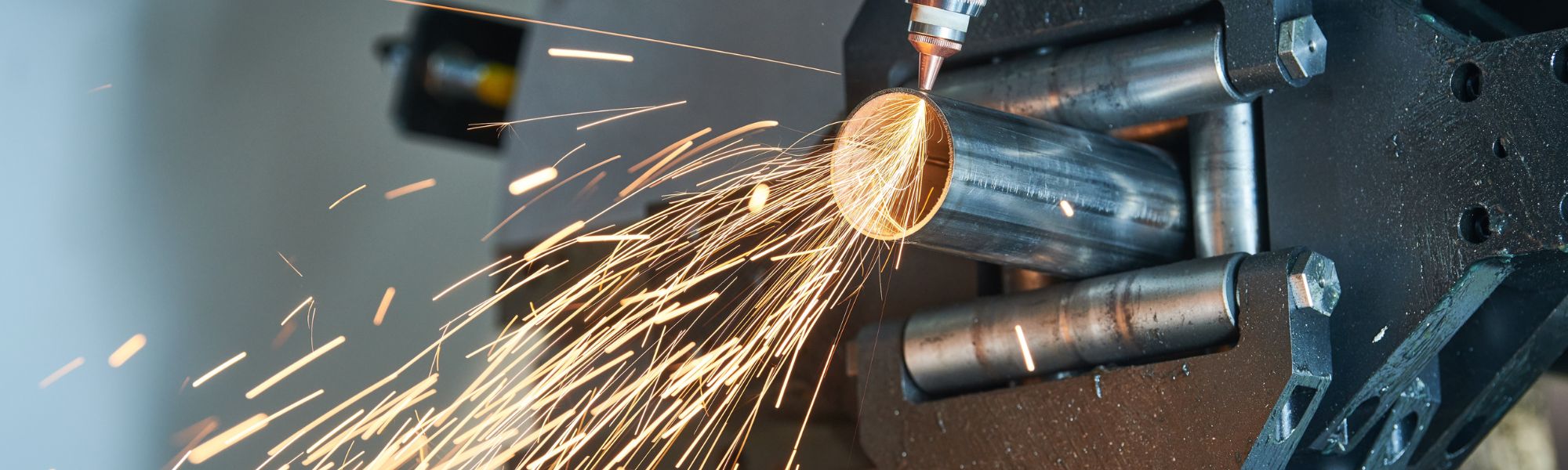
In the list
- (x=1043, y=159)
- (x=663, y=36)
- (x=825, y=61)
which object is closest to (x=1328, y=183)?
(x=1043, y=159)

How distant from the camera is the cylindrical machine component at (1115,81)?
1316mm

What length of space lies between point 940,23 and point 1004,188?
208 mm

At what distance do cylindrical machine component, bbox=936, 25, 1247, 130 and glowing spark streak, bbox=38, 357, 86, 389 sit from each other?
1.40m

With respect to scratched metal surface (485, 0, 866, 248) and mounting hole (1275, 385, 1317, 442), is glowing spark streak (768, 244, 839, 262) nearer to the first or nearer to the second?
scratched metal surface (485, 0, 866, 248)

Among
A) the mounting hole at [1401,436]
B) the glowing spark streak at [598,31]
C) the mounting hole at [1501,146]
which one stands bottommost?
the mounting hole at [1401,436]

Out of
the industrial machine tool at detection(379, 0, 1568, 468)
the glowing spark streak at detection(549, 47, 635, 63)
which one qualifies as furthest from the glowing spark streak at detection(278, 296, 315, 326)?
the industrial machine tool at detection(379, 0, 1568, 468)

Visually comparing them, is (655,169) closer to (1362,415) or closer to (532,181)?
(532,181)

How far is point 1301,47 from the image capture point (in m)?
1.25

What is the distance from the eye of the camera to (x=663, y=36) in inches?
69.9

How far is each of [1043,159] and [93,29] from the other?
147cm

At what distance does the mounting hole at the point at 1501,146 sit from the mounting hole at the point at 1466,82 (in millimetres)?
55

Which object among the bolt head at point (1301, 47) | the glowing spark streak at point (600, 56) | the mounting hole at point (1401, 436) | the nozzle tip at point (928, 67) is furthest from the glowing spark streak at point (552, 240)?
the mounting hole at point (1401, 436)

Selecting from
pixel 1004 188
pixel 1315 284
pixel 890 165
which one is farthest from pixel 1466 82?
pixel 890 165

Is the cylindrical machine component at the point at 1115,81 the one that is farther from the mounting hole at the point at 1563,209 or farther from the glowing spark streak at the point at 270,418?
the glowing spark streak at the point at 270,418
